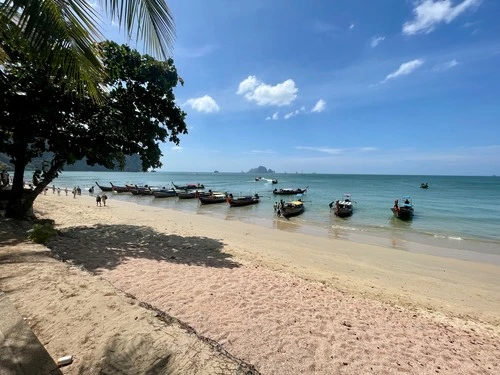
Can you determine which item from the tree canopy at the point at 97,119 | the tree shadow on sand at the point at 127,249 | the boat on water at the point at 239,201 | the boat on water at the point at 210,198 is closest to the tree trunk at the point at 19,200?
the tree canopy at the point at 97,119

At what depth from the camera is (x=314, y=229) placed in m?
21.9

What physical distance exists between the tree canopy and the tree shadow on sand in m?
3.14

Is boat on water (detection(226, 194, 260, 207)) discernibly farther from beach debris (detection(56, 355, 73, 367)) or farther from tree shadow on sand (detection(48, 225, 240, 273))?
beach debris (detection(56, 355, 73, 367))

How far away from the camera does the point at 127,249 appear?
33.0ft

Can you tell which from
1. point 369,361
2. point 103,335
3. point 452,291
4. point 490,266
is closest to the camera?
point 103,335

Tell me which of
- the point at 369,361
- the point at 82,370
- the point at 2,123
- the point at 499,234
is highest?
the point at 2,123

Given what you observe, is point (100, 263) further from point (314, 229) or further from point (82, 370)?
point (314, 229)

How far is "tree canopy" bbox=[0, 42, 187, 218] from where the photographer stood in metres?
9.83

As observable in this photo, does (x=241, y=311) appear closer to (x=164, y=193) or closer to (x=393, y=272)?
(x=393, y=272)

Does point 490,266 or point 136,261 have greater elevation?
point 136,261

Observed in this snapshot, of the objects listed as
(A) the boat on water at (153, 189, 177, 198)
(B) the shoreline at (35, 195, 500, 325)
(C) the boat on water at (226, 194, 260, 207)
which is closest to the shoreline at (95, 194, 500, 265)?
(B) the shoreline at (35, 195, 500, 325)

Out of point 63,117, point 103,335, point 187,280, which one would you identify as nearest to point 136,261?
point 187,280

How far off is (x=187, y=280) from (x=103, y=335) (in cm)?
360

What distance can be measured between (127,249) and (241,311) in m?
6.20
